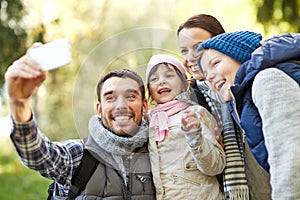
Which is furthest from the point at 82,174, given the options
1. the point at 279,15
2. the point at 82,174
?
the point at 279,15

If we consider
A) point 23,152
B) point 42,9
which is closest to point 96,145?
point 23,152

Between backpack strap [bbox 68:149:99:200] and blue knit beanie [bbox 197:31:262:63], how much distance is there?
51 cm

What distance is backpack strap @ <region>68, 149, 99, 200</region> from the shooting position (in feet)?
5.60

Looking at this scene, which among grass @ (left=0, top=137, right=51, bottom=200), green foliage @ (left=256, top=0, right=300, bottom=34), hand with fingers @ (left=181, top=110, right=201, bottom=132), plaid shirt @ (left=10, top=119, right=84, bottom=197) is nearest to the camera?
plaid shirt @ (left=10, top=119, right=84, bottom=197)

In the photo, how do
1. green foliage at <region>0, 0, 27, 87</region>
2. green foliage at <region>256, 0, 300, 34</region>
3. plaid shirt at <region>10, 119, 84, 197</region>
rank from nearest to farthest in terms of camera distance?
plaid shirt at <region>10, 119, 84, 197</region> < green foliage at <region>256, 0, 300, 34</region> < green foliage at <region>0, 0, 27, 87</region>

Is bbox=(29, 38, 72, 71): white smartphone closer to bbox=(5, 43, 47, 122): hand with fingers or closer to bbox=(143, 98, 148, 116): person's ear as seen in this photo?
bbox=(5, 43, 47, 122): hand with fingers

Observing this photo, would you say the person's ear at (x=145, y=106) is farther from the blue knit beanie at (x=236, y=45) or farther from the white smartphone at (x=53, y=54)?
the white smartphone at (x=53, y=54)

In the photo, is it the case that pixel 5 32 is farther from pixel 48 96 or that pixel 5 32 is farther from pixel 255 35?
pixel 255 35

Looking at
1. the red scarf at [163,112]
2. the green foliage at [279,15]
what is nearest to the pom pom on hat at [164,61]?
the red scarf at [163,112]

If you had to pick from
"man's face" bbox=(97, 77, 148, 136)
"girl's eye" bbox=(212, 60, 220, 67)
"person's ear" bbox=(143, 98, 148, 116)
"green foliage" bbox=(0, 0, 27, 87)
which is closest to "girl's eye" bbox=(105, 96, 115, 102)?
"man's face" bbox=(97, 77, 148, 136)

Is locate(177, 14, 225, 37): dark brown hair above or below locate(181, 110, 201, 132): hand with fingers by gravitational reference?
above

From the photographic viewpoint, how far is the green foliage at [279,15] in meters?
5.18

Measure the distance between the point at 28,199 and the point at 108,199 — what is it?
450cm

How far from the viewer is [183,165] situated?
5.59ft
